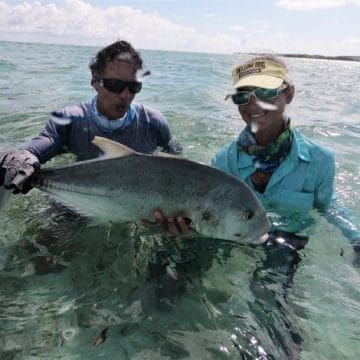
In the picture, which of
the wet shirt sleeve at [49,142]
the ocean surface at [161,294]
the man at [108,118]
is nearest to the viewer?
the ocean surface at [161,294]

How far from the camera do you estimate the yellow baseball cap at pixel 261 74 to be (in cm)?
353

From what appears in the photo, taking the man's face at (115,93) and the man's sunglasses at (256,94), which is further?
the man's face at (115,93)

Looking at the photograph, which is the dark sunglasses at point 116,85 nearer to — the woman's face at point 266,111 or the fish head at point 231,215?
the woman's face at point 266,111

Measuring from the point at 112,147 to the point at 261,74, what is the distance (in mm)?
1295

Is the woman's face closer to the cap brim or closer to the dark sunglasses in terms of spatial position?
the cap brim

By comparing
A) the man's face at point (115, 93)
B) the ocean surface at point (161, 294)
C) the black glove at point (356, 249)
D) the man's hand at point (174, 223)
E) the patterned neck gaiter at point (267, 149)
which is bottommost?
the ocean surface at point (161, 294)

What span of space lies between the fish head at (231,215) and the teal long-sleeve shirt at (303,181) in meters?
0.75

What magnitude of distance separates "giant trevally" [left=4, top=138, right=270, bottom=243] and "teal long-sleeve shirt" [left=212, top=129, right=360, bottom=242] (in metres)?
0.67

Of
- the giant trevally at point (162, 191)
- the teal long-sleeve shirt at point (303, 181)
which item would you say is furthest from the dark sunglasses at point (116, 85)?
the giant trevally at point (162, 191)

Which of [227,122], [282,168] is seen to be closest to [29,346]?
[282,168]

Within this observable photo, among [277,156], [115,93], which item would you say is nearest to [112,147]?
[277,156]

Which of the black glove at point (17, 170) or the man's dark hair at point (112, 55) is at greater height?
the man's dark hair at point (112, 55)

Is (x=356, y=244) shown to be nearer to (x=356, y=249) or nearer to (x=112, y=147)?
(x=356, y=249)

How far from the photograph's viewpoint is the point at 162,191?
3.33 meters
